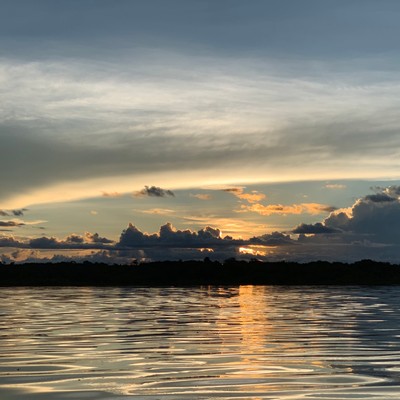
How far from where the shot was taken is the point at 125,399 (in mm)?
18672

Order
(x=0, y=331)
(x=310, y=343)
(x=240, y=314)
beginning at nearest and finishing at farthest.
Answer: (x=310, y=343)
(x=0, y=331)
(x=240, y=314)

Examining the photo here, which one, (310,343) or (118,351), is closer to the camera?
(118,351)

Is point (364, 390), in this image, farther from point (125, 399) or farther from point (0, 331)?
point (0, 331)

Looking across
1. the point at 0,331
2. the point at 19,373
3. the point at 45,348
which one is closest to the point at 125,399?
the point at 19,373

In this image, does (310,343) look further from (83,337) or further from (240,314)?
(240,314)

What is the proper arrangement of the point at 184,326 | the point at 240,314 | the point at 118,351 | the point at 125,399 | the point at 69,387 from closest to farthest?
the point at 125,399 < the point at 69,387 < the point at 118,351 < the point at 184,326 < the point at 240,314

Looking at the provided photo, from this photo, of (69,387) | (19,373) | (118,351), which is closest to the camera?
(69,387)

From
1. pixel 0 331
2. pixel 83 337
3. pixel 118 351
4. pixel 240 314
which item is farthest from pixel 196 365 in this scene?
pixel 240 314

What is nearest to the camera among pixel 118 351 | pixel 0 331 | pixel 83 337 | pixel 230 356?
pixel 230 356

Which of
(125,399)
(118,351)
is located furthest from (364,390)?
(118,351)

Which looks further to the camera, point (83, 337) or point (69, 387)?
point (83, 337)

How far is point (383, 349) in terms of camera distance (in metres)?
29.5

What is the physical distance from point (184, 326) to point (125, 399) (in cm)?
2403

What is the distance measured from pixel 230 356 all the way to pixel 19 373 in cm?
757
